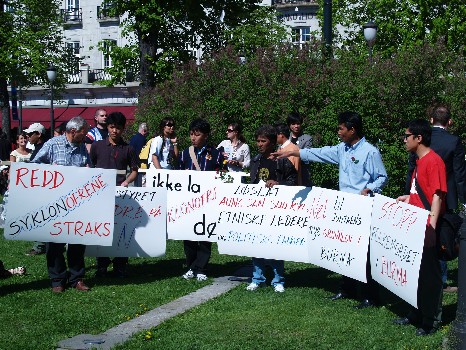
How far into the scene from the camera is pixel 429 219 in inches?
318

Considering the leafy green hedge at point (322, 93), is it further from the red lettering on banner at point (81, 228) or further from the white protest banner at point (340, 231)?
the red lettering on banner at point (81, 228)

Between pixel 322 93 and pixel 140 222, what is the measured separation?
7.25m

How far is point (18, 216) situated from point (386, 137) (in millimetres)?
8521

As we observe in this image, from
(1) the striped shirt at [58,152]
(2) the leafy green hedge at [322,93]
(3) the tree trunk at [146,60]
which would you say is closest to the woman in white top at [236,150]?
(1) the striped shirt at [58,152]

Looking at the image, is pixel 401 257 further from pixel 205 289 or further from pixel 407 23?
pixel 407 23

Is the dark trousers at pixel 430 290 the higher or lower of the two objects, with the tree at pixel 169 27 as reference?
lower

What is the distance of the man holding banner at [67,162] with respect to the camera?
1017 cm

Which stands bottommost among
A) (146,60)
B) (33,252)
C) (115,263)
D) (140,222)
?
(33,252)

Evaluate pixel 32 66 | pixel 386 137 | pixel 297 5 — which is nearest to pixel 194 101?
pixel 386 137

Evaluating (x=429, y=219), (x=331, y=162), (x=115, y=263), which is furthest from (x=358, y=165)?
(x=115, y=263)

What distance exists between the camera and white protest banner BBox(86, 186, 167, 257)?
36.3 feet

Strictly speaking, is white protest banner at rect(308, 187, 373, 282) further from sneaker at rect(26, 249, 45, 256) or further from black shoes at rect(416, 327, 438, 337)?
sneaker at rect(26, 249, 45, 256)

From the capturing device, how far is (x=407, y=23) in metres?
38.8

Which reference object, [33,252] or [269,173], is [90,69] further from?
[269,173]
